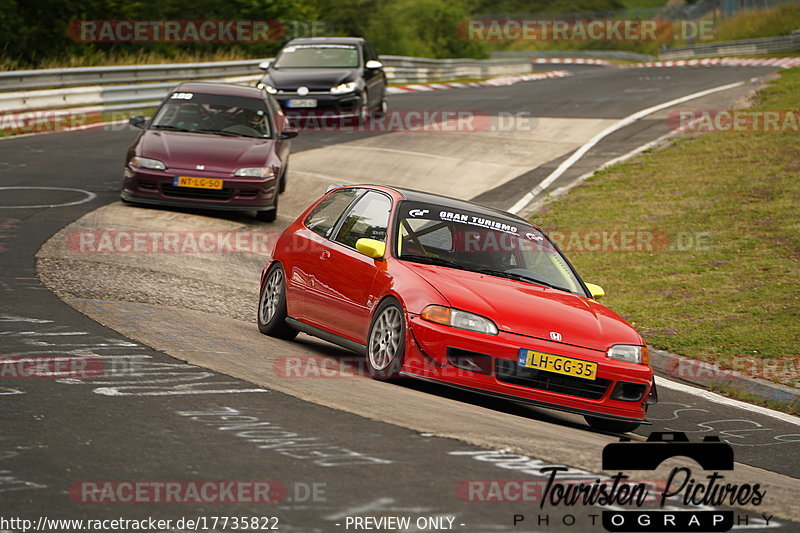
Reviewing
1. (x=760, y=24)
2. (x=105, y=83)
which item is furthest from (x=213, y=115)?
(x=760, y=24)

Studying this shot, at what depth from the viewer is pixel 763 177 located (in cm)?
1889

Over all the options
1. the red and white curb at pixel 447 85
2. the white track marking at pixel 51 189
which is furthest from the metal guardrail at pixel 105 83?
the white track marking at pixel 51 189

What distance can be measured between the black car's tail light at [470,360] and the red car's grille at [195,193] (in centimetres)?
811

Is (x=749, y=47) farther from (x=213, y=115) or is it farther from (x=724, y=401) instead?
(x=724, y=401)

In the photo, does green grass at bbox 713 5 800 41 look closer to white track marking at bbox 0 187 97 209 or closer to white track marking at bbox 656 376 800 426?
white track marking at bbox 0 187 97 209

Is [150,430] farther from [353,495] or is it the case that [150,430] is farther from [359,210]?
[359,210]

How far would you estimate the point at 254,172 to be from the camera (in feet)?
50.0

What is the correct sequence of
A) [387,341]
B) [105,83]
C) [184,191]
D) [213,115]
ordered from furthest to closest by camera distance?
[105,83]
[213,115]
[184,191]
[387,341]

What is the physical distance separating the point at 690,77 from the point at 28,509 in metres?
36.8

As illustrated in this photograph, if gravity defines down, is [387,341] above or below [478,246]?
below

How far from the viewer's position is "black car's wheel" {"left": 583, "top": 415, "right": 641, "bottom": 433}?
784 cm

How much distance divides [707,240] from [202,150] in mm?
7048

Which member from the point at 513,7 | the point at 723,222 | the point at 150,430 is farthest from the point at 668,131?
the point at 513,7

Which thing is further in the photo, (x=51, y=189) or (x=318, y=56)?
(x=318, y=56)
